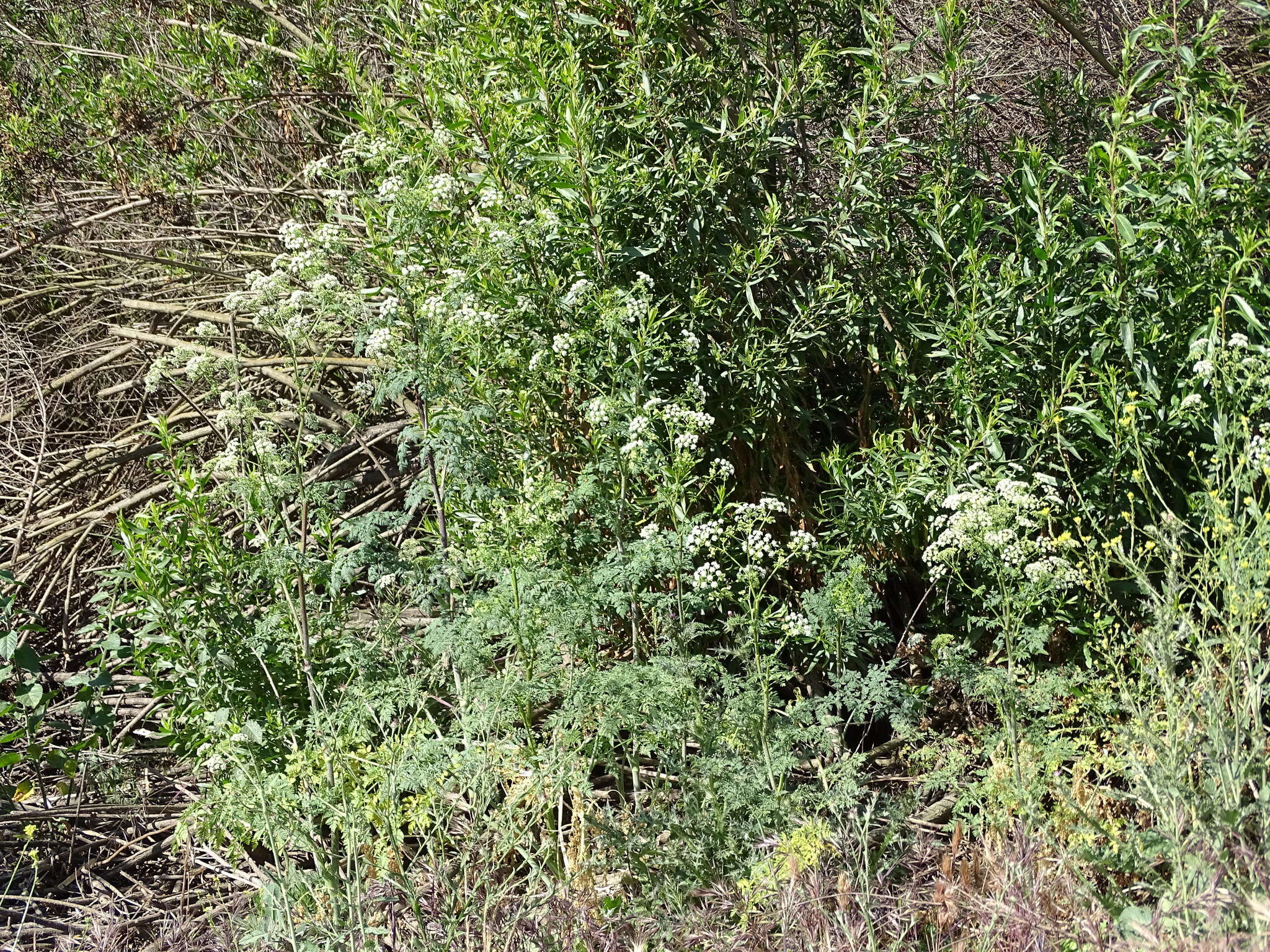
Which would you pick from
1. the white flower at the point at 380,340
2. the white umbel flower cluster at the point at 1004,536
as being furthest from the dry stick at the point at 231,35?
the white umbel flower cluster at the point at 1004,536

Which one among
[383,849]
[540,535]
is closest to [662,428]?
[540,535]

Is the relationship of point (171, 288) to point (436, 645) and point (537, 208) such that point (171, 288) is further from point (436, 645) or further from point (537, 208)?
point (436, 645)

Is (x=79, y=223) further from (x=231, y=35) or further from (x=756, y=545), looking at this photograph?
(x=756, y=545)

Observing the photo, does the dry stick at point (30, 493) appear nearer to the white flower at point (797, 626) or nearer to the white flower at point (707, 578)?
the white flower at point (707, 578)

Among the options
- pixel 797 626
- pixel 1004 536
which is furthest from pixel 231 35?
pixel 1004 536

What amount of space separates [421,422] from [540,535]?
689mm

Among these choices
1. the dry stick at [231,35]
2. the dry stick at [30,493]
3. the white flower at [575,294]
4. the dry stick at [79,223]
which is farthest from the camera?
the dry stick at [79,223]

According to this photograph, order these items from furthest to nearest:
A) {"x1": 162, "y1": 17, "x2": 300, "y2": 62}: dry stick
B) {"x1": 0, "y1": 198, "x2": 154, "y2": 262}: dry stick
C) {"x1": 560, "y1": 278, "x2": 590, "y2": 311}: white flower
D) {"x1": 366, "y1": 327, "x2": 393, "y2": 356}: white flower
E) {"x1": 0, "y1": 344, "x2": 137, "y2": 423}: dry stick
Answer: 1. {"x1": 0, "y1": 198, "x2": 154, "y2": 262}: dry stick
2. {"x1": 0, "y1": 344, "x2": 137, "y2": 423}: dry stick
3. {"x1": 162, "y1": 17, "x2": 300, "y2": 62}: dry stick
4. {"x1": 560, "y1": 278, "x2": 590, "y2": 311}: white flower
5. {"x1": 366, "y1": 327, "x2": 393, "y2": 356}: white flower

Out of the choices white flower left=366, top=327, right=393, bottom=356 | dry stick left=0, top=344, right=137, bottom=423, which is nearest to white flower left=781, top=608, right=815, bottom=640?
white flower left=366, top=327, right=393, bottom=356

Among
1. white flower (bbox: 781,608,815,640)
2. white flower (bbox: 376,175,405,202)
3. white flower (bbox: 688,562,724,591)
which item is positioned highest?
white flower (bbox: 376,175,405,202)

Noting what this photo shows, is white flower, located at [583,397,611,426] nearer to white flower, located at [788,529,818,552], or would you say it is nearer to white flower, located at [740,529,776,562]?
white flower, located at [740,529,776,562]

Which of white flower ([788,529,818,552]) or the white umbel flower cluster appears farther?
white flower ([788,529,818,552])

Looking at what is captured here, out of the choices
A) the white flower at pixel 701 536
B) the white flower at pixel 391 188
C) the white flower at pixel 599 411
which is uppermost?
the white flower at pixel 391 188

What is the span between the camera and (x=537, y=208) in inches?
141
